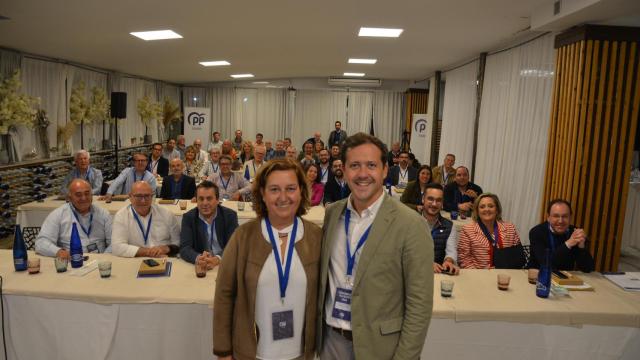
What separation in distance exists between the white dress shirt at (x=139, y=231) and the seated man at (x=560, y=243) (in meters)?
2.95

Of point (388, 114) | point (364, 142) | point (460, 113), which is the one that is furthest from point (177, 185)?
point (388, 114)

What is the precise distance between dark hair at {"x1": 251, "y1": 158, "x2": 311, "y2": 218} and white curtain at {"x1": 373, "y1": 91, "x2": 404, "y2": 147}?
13.3m

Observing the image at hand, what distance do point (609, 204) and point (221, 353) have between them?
14.7 ft

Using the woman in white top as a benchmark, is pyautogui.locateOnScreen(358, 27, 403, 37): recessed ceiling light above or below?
above

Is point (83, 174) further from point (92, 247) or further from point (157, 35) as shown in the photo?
point (92, 247)

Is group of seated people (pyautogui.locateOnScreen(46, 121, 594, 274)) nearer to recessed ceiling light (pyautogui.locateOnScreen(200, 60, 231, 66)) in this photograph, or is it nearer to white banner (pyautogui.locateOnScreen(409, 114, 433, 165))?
recessed ceiling light (pyautogui.locateOnScreen(200, 60, 231, 66))

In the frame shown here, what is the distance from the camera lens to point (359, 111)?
48.8 ft

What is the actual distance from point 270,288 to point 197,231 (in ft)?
6.08

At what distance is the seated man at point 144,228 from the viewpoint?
3354 millimetres

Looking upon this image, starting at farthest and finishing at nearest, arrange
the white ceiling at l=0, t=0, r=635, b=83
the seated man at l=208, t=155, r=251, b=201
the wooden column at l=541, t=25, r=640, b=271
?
the seated man at l=208, t=155, r=251, b=201 → the white ceiling at l=0, t=0, r=635, b=83 → the wooden column at l=541, t=25, r=640, b=271

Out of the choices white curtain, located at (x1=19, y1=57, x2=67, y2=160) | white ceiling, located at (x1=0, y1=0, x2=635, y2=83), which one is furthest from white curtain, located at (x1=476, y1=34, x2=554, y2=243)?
white curtain, located at (x1=19, y1=57, x2=67, y2=160)

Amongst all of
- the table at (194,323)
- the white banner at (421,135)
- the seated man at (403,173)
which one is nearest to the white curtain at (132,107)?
the seated man at (403,173)

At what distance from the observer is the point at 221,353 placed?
179 cm

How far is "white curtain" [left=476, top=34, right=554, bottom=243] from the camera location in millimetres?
5703
